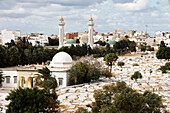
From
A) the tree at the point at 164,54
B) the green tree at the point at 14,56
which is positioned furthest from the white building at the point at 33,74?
the tree at the point at 164,54

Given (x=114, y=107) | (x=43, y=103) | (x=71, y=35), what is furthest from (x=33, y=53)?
(x=71, y=35)

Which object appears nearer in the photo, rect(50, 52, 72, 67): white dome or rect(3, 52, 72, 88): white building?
rect(3, 52, 72, 88): white building

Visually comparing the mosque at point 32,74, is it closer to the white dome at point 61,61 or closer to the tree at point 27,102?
the white dome at point 61,61

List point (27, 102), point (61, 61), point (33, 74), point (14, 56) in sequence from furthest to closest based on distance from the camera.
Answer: point (14, 56), point (61, 61), point (33, 74), point (27, 102)

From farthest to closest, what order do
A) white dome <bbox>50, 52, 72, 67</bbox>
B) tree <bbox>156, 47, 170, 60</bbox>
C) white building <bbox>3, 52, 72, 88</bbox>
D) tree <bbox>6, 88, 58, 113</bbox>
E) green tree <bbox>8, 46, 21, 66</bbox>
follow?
tree <bbox>156, 47, 170, 60</bbox> < green tree <bbox>8, 46, 21, 66</bbox> < white dome <bbox>50, 52, 72, 67</bbox> < white building <bbox>3, 52, 72, 88</bbox> < tree <bbox>6, 88, 58, 113</bbox>

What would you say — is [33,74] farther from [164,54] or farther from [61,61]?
[164,54]

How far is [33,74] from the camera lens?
3284 centimetres

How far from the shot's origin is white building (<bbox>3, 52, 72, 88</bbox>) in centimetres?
3253

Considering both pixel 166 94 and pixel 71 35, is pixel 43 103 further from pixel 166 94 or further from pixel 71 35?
pixel 71 35

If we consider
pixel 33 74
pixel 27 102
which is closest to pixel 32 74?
pixel 33 74

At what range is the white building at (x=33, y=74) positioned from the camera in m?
32.5

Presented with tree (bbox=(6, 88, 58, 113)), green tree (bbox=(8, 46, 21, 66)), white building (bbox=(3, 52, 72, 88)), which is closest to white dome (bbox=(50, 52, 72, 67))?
white building (bbox=(3, 52, 72, 88))

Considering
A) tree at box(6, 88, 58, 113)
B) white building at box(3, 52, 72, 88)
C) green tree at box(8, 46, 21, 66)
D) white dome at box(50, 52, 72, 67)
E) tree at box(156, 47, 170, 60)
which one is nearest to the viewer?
tree at box(6, 88, 58, 113)

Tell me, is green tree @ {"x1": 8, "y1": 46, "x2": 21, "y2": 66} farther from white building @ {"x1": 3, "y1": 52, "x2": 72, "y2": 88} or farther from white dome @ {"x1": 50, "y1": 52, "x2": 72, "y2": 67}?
white dome @ {"x1": 50, "y1": 52, "x2": 72, "y2": 67}
